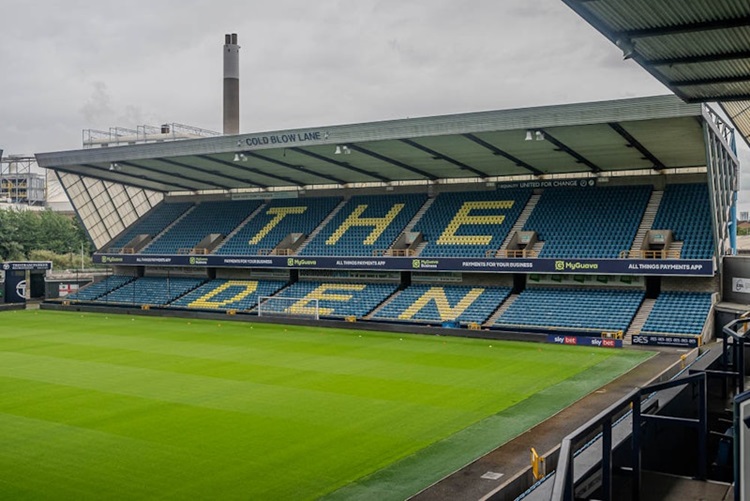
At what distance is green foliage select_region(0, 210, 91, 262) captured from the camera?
266 feet

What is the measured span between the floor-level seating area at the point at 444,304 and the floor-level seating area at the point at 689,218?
9.50 m

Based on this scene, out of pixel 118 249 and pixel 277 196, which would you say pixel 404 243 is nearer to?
pixel 277 196

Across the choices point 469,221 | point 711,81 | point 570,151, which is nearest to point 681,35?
point 711,81

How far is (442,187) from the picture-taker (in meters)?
50.0

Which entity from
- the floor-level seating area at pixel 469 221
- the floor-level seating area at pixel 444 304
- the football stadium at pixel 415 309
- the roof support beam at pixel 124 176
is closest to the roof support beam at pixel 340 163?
the football stadium at pixel 415 309

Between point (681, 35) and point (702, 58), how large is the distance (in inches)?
50.7

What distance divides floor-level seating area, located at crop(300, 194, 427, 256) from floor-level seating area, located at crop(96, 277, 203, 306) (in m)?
10.3

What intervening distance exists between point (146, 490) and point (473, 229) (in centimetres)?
3335

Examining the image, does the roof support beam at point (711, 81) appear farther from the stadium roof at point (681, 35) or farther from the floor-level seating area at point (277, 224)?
the floor-level seating area at point (277, 224)

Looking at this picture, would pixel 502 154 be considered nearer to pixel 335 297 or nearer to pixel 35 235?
pixel 335 297

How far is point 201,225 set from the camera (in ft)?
188

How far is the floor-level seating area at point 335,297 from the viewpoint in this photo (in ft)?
144

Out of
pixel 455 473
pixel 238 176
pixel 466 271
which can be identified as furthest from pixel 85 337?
pixel 455 473

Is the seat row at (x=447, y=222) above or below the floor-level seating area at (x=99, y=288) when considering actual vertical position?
above
